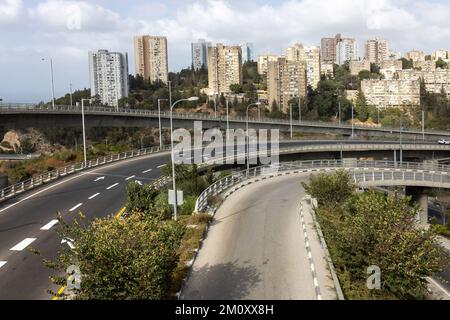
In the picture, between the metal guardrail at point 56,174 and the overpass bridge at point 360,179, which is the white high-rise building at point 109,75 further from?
the overpass bridge at point 360,179

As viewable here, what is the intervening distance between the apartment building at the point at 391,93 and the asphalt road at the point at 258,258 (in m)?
159

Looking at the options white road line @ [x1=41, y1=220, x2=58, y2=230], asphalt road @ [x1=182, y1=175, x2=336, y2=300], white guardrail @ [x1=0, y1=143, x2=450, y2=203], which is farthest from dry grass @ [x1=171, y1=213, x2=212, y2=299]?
white guardrail @ [x1=0, y1=143, x2=450, y2=203]

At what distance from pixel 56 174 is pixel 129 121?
39184 mm

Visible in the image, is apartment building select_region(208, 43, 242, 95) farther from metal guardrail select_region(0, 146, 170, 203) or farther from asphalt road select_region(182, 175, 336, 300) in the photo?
asphalt road select_region(182, 175, 336, 300)

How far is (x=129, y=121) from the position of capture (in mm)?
81562

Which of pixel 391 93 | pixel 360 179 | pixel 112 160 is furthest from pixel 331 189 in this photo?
pixel 391 93

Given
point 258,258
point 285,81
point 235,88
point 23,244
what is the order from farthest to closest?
point 235,88
point 285,81
point 23,244
point 258,258

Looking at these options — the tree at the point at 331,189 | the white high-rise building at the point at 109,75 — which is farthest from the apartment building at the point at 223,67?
the tree at the point at 331,189

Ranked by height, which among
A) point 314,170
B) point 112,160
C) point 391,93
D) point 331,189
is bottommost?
point 314,170

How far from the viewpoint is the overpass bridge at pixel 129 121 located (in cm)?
6050

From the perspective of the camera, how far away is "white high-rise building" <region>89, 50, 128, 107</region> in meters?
175

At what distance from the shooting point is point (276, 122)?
107125 mm

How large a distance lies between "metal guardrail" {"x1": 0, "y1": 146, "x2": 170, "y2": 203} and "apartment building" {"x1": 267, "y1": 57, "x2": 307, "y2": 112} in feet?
339

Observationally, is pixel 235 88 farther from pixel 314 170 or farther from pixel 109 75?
pixel 314 170
